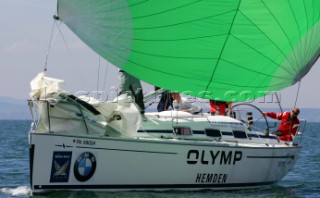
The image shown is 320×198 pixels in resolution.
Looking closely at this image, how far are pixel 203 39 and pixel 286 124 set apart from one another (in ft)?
13.1

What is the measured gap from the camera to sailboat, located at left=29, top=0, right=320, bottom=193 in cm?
1333

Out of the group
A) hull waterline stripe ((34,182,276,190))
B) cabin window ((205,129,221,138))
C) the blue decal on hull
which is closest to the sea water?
hull waterline stripe ((34,182,276,190))

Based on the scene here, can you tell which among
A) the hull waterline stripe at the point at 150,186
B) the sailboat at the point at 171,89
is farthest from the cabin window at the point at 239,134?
the hull waterline stripe at the point at 150,186

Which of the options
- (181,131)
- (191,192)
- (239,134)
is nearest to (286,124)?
(239,134)

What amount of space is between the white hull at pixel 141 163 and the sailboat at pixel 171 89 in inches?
0.7

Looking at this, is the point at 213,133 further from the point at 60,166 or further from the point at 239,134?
A: the point at 60,166

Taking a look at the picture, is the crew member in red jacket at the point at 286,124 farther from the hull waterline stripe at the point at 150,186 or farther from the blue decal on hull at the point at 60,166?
the blue decal on hull at the point at 60,166

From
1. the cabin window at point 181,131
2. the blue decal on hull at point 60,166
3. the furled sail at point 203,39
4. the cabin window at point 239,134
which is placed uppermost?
the furled sail at point 203,39

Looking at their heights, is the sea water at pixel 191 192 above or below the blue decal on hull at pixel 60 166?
below

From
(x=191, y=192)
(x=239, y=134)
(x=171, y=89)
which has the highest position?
(x=171, y=89)

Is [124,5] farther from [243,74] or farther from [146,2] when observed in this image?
[243,74]

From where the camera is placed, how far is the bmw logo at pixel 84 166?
1342 cm

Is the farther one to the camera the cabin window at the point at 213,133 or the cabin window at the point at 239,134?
the cabin window at the point at 239,134

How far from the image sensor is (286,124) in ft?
56.6
